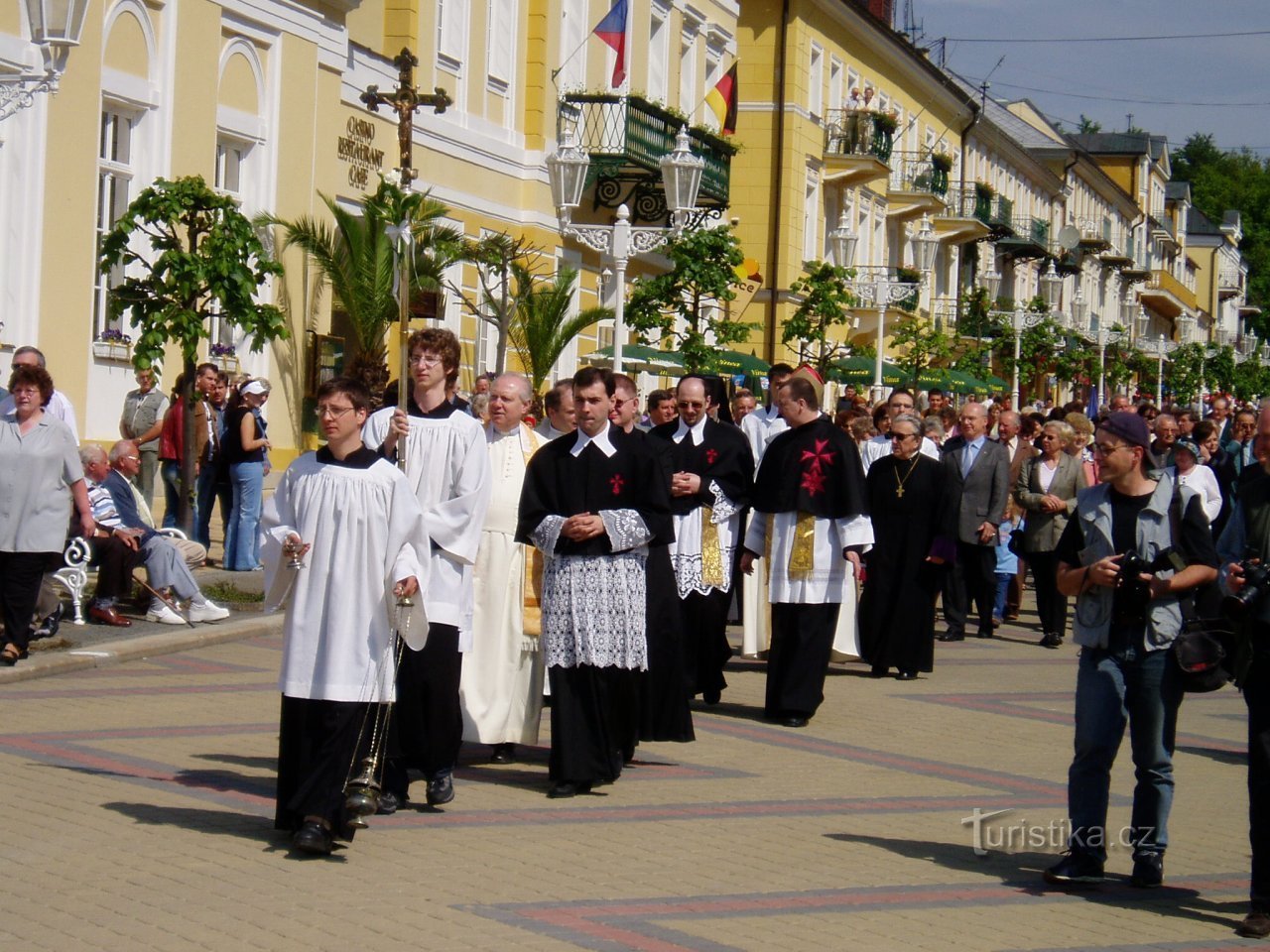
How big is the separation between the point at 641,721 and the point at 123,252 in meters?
7.83

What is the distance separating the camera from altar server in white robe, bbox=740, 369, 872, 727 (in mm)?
11930

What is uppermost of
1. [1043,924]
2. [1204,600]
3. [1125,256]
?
[1125,256]

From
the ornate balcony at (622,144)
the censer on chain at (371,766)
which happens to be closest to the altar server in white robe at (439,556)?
the censer on chain at (371,766)

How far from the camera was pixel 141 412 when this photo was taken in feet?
59.1

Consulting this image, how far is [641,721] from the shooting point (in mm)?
10023

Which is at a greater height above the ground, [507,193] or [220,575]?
[507,193]

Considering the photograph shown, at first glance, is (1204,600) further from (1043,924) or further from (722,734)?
(722,734)

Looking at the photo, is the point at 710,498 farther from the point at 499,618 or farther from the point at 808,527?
the point at 499,618

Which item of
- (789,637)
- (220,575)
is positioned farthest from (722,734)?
(220,575)

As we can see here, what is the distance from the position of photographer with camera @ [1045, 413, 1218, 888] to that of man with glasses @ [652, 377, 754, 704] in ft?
14.8

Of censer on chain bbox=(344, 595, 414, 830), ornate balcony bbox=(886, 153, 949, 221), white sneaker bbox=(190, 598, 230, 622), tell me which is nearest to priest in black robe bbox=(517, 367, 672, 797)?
censer on chain bbox=(344, 595, 414, 830)

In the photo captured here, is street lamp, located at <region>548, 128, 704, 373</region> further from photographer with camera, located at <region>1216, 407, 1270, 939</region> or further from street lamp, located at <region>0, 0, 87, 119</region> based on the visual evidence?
photographer with camera, located at <region>1216, 407, 1270, 939</region>

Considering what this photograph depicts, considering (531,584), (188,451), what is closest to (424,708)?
(531,584)

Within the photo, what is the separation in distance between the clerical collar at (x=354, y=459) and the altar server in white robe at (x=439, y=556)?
48cm
